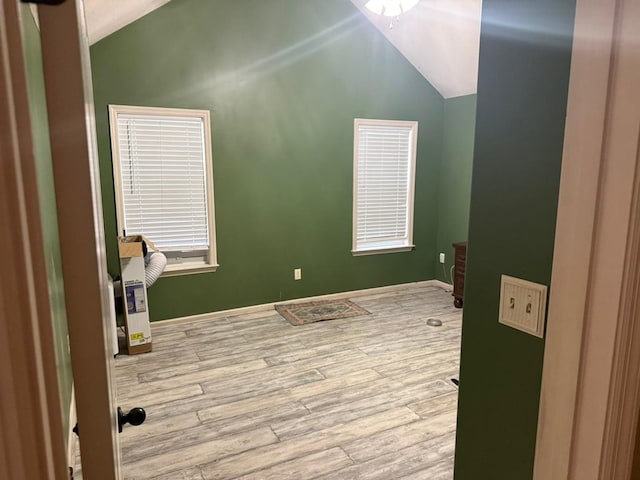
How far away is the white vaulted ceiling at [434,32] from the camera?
334 cm

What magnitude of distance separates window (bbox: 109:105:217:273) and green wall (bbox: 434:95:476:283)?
116 inches

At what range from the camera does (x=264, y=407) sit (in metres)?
2.82

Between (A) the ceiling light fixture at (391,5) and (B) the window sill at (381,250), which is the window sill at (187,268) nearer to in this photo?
(B) the window sill at (381,250)

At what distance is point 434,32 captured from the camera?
4352mm

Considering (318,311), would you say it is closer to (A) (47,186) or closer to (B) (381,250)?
(B) (381,250)

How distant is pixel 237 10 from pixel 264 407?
11.7ft

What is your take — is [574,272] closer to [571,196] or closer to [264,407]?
[571,196]

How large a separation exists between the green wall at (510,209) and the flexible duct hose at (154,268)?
10.3 ft

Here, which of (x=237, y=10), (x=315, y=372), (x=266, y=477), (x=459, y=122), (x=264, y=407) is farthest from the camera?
(x=459, y=122)

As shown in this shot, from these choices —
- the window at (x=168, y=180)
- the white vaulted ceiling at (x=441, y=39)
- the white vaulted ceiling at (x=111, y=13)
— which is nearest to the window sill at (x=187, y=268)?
the window at (x=168, y=180)

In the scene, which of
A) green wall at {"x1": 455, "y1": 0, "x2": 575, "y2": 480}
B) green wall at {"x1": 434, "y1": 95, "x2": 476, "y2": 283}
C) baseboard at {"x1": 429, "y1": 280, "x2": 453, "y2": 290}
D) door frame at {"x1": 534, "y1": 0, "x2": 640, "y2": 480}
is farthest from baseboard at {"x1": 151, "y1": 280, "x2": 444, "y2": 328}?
door frame at {"x1": 534, "y1": 0, "x2": 640, "y2": 480}

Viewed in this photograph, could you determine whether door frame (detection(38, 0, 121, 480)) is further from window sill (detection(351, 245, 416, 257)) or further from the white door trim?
window sill (detection(351, 245, 416, 257))

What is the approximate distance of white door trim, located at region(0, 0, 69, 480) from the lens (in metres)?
0.44

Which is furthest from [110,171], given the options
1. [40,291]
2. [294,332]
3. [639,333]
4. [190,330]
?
[639,333]
